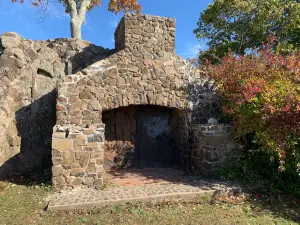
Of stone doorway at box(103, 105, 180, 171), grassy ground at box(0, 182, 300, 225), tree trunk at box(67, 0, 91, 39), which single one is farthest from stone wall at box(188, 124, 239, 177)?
tree trunk at box(67, 0, 91, 39)

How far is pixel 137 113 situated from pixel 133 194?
4003 mm

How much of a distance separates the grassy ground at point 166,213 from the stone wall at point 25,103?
7.08ft

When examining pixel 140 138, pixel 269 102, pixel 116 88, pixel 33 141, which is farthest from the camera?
pixel 140 138

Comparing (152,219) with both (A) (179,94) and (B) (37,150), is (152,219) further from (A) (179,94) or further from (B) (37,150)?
(B) (37,150)

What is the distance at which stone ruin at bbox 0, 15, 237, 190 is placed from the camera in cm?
604

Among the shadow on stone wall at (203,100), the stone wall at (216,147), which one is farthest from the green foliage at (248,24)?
the stone wall at (216,147)

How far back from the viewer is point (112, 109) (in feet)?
26.5

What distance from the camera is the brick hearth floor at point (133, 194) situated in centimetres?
486

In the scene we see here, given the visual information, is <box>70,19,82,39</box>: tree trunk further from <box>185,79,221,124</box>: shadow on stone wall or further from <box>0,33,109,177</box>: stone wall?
<box>185,79,221,124</box>: shadow on stone wall

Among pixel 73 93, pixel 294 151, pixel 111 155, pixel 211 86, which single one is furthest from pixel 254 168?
pixel 73 93

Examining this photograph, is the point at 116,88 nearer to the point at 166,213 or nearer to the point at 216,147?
the point at 216,147

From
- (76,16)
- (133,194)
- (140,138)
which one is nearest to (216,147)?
(133,194)

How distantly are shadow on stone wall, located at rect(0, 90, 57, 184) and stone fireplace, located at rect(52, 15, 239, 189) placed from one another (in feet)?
5.54

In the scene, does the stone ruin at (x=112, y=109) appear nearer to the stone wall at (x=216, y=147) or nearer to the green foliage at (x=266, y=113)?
the stone wall at (x=216, y=147)
